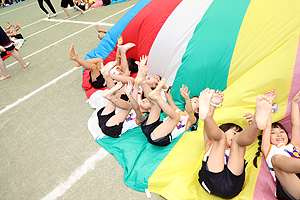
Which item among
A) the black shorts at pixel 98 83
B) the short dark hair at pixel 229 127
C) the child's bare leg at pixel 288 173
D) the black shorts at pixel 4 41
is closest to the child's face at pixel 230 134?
the short dark hair at pixel 229 127

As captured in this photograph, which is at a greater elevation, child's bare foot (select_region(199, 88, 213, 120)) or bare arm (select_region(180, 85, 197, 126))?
child's bare foot (select_region(199, 88, 213, 120))

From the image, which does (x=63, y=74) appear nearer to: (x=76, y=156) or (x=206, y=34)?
(x=76, y=156)

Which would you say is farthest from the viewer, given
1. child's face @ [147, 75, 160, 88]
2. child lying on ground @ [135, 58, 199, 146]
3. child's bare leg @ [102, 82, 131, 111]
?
child's face @ [147, 75, 160, 88]

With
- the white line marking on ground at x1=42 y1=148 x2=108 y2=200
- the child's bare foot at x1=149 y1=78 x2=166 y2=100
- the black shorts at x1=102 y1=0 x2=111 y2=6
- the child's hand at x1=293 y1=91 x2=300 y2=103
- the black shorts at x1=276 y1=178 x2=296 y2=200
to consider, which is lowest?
the white line marking on ground at x1=42 y1=148 x2=108 y2=200

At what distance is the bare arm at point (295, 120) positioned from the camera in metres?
1.53

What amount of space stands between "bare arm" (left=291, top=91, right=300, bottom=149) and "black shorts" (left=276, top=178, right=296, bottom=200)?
36 cm

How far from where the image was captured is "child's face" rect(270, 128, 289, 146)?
1571 millimetres

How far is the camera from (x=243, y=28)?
1889 millimetres

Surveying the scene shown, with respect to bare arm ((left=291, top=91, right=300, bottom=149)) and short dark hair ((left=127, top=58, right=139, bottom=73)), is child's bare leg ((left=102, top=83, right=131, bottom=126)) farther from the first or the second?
bare arm ((left=291, top=91, right=300, bottom=149))

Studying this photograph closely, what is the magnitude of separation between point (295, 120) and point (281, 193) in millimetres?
556

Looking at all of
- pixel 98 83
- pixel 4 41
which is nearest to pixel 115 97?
pixel 98 83

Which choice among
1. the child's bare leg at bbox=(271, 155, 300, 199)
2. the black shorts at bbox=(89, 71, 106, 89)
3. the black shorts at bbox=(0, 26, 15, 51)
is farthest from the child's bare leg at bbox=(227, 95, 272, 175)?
the black shorts at bbox=(0, 26, 15, 51)

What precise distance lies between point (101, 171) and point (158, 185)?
612 millimetres

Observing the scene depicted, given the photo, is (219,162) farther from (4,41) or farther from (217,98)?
(4,41)
